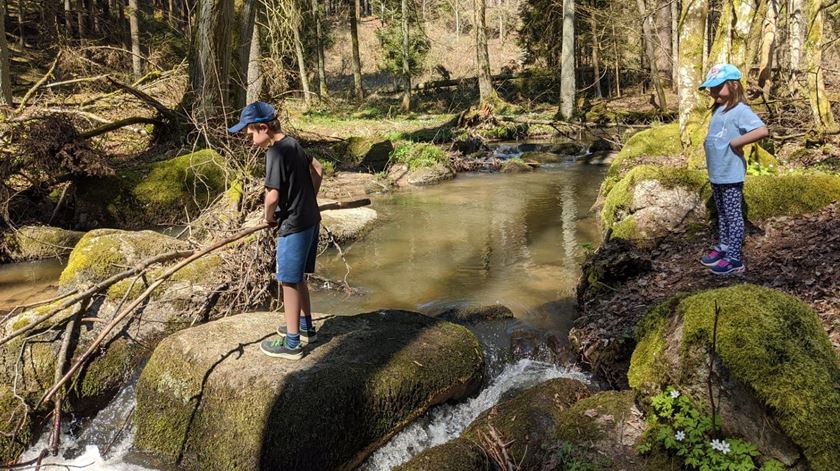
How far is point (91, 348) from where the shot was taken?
496cm

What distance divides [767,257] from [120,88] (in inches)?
492

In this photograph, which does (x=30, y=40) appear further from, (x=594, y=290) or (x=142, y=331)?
(x=594, y=290)

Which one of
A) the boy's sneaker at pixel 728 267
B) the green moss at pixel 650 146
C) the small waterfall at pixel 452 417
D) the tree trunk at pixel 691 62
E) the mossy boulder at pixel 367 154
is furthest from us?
the mossy boulder at pixel 367 154

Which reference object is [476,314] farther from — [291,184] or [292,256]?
[291,184]

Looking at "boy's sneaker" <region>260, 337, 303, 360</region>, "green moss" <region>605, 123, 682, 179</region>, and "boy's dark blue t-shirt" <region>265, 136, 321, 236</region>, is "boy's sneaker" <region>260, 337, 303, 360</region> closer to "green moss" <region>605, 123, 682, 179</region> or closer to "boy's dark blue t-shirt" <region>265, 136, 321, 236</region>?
"boy's dark blue t-shirt" <region>265, 136, 321, 236</region>

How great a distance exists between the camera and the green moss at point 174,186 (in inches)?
448

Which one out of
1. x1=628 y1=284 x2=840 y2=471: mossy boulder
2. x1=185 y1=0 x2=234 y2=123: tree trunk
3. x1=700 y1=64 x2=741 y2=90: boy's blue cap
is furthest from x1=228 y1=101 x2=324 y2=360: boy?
x1=185 y1=0 x2=234 y2=123: tree trunk

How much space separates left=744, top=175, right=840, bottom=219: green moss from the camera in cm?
687

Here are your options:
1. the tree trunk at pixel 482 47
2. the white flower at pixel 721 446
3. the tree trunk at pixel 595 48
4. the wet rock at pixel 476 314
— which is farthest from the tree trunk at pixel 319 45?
the white flower at pixel 721 446

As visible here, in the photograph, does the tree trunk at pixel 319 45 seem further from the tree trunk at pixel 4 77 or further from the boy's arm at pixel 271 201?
the boy's arm at pixel 271 201

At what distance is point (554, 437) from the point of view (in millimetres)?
3840

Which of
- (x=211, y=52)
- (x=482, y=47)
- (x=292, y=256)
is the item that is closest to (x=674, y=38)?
(x=482, y=47)

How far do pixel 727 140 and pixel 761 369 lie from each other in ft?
9.58

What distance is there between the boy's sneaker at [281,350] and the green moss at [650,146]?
9.18 meters
